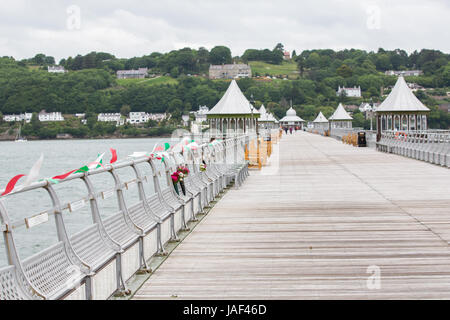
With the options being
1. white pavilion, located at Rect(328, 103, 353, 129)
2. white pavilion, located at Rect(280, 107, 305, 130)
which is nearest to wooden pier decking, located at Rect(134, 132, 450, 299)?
white pavilion, located at Rect(328, 103, 353, 129)

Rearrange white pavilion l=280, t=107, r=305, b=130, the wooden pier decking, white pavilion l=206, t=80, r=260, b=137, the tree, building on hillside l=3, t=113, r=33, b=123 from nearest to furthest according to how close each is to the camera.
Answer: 1. the wooden pier decking
2. white pavilion l=206, t=80, r=260, b=137
3. white pavilion l=280, t=107, r=305, b=130
4. the tree
5. building on hillside l=3, t=113, r=33, b=123

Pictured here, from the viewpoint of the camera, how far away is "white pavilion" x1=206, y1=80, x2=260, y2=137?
1578 inches

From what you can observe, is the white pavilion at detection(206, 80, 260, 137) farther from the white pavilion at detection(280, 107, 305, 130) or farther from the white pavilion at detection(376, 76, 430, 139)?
the white pavilion at detection(280, 107, 305, 130)

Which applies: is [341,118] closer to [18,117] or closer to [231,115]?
[231,115]

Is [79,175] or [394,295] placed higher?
[79,175]

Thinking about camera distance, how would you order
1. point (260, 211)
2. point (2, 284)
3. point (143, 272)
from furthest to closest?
point (260, 211), point (143, 272), point (2, 284)

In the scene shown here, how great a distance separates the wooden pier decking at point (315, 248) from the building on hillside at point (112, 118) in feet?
532

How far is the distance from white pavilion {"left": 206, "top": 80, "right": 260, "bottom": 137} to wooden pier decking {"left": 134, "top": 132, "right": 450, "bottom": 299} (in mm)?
22330

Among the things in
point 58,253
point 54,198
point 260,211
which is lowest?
point 260,211

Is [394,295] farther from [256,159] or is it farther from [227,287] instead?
[256,159]

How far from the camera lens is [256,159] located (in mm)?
26922

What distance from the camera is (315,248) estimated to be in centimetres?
948
